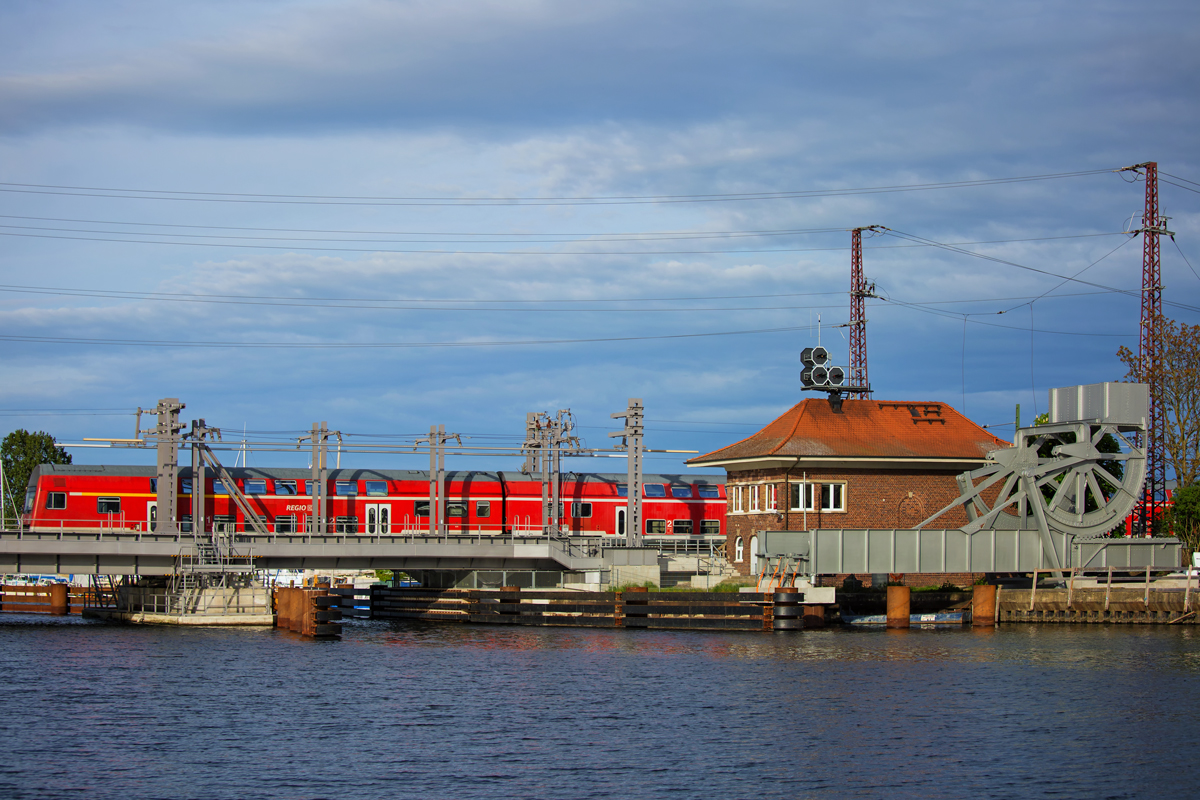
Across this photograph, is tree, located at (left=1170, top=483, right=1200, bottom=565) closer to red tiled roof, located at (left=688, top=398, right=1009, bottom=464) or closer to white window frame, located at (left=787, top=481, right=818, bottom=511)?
red tiled roof, located at (left=688, top=398, right=1009, bottom=464)

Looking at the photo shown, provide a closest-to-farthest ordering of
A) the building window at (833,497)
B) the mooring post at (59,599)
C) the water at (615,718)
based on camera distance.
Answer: the water at (615,718) < the building window at (833,497) < the mooring post at (59,599)

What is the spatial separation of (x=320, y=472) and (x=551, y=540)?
12.1m

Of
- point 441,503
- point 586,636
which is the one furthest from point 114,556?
point 586,636

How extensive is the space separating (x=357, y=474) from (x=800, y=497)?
76.8 ft

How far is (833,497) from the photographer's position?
57.0m

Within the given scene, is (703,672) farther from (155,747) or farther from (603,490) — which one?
(603,490)

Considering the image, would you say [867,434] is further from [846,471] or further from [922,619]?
[922,619]

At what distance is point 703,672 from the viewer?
38.6 meters

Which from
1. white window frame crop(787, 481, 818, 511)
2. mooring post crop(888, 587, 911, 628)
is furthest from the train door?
mooring post crop(888, 587, 911, 628)

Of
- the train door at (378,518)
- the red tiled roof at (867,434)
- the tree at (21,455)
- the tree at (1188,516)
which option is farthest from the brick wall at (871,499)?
the tree at (21,455)

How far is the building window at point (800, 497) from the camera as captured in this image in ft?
186

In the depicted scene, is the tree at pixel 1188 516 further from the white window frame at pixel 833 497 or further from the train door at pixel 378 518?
the train door at pixel 378 518

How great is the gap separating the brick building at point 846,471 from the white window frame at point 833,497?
0.15 feet

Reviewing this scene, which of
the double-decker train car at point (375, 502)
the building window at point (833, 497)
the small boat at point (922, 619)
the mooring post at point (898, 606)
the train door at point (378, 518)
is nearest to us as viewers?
the mooring post at point (898, 606)
